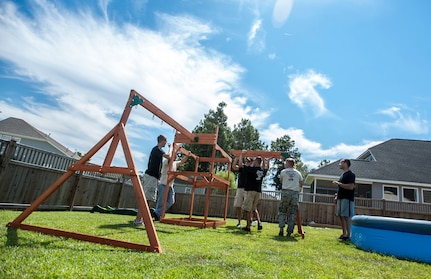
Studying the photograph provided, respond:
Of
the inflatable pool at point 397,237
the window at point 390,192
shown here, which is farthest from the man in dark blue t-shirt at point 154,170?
the window at point 390,192

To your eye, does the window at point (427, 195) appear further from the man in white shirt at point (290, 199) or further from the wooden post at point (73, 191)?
the wooden post at point (73, 191)

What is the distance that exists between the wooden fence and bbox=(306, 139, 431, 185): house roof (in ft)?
14.5

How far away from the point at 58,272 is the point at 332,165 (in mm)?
22841

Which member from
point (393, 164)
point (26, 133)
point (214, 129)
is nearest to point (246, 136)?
point (214, 129)

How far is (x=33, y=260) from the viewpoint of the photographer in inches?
85.0

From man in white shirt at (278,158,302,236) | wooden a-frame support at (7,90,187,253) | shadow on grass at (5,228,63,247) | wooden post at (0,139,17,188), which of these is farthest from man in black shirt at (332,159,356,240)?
wooden post at (0,139,17,188)

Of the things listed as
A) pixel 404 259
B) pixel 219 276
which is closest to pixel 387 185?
pixel 404 259

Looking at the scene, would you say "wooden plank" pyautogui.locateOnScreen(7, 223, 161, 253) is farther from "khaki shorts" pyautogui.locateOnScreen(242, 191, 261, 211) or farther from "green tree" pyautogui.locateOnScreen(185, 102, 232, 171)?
"green tree" pyautogui.locateOnScreen(185, 102, 232, 171)

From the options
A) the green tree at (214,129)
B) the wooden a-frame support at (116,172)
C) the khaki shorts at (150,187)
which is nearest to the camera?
the wooden a-frame support at (116,172)

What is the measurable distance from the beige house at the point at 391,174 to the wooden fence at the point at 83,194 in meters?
4.16

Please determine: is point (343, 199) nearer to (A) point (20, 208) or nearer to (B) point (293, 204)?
(B) point (293, 204)

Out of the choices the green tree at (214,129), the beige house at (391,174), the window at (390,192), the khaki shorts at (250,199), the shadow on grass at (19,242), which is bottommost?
the shadow on grass at (19,242)

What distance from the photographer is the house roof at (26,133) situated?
26516mm

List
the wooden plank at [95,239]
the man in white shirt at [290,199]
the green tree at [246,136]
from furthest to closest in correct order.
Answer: the green tree at [246,136], the man in white shirt at [290,199], the wooden plank at [95,239]
